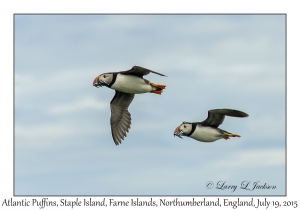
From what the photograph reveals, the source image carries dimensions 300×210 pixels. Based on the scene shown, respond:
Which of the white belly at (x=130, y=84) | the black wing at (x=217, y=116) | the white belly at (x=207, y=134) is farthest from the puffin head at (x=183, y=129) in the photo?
the white belly at (x=130, y=84)

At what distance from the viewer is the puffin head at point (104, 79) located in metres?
18.3

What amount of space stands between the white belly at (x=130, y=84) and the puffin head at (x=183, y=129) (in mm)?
1323

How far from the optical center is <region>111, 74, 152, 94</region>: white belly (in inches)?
717

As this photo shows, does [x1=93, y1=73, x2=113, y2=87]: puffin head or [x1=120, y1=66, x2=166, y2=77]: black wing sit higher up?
[x1=120, y1=66, x2=166, y2=77]: black wing

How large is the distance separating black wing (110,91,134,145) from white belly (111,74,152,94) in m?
1.64

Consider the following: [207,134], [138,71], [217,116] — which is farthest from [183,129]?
[138,71]

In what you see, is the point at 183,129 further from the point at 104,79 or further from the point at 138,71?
the point at 104,79

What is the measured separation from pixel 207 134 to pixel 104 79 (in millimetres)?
3025

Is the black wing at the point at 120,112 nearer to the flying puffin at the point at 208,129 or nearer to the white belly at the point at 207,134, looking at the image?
the flying puffin at the point at 208,129

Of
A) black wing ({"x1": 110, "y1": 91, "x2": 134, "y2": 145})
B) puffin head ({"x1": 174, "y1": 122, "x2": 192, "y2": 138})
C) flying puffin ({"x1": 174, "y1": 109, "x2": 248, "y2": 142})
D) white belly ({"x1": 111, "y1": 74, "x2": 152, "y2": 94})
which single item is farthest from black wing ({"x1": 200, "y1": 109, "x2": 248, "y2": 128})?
black wing ({"x1": 110, "y1": 91, "x2": 134, "y2": 145})

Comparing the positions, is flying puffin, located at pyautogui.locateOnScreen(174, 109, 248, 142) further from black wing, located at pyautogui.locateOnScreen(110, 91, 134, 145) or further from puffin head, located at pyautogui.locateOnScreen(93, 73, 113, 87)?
puffin head, located at pyautogui.locateOnScreen(93, 73, 113, 87)

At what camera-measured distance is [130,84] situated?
18188mm
